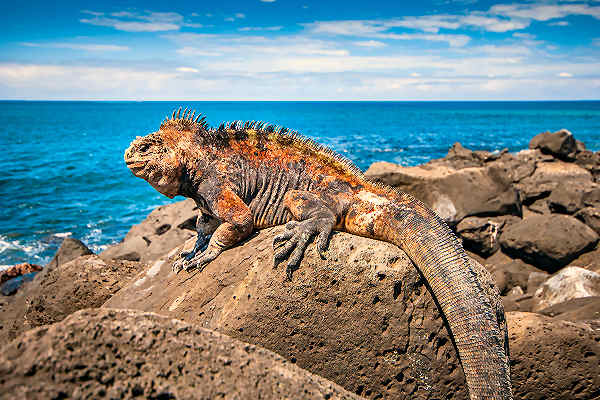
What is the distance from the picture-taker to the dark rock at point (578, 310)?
4.80 m

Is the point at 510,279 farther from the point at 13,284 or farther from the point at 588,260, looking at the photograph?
the point at 13,284

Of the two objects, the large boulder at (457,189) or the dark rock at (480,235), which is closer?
the dark rock at (480,235)

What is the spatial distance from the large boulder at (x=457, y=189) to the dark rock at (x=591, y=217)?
132cm

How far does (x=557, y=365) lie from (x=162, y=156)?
414cm

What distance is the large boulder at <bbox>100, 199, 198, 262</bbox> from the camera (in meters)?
9.32

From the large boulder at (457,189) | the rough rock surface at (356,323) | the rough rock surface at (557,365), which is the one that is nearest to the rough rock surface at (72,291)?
the rough rock surface at (356,323)

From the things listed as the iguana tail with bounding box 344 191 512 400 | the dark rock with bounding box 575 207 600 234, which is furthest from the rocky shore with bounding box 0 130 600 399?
the dark rock with bounding box 575 207 600 234

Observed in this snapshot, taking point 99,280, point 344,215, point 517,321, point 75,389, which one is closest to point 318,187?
point 344,215

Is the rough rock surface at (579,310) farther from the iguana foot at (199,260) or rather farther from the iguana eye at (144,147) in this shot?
the iguana eye at (144,147)

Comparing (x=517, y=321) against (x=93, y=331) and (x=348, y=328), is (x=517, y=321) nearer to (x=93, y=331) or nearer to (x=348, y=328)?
(x=348, y=328)

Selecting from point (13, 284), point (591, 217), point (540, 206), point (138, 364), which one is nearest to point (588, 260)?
point (591, 217)

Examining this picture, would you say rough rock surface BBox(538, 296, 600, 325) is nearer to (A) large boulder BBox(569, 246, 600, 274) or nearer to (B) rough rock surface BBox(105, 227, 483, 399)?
(B) rough rock surface BBox(105, 227, 483, 399)

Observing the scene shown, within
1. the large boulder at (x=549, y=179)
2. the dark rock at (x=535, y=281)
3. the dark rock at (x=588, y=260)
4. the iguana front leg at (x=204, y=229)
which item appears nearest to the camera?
the iguana front leg at (x=204, y=229)

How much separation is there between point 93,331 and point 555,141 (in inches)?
728
